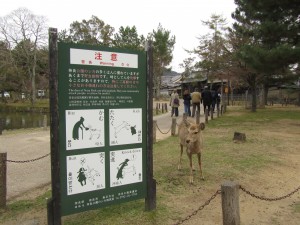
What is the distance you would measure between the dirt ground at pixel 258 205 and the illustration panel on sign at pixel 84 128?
1488 mm

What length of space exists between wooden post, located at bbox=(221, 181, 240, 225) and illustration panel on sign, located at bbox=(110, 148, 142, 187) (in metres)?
1.29

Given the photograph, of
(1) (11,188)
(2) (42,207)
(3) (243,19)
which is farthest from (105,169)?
(3) (243,19)

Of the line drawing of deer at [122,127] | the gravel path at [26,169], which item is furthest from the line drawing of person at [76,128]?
the gravel path at [26,169]

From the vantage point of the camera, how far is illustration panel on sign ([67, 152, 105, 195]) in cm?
410

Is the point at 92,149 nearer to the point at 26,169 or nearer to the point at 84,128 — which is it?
the point at 84,128

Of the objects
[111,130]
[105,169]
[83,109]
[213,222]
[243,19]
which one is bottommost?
[213,222]

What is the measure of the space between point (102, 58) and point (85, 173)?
1506mm

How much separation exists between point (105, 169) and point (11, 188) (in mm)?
3251

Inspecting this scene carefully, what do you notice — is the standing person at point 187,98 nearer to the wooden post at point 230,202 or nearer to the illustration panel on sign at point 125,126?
the illustration panel on sign at point 125,126

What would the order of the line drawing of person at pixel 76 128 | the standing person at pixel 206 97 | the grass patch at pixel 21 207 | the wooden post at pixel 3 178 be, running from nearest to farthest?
1. the line drawing of person at pixel 76 128
2. the grass patch at pixel 21 207
3. the wooden post at pixel 3 178
4. the standing person at pixel 206 97

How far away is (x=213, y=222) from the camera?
4.68 metres

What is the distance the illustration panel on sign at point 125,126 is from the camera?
4422mm

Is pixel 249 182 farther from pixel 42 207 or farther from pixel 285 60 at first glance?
pixel 285 60

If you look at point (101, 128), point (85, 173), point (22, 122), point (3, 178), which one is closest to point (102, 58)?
point (101, 128)
